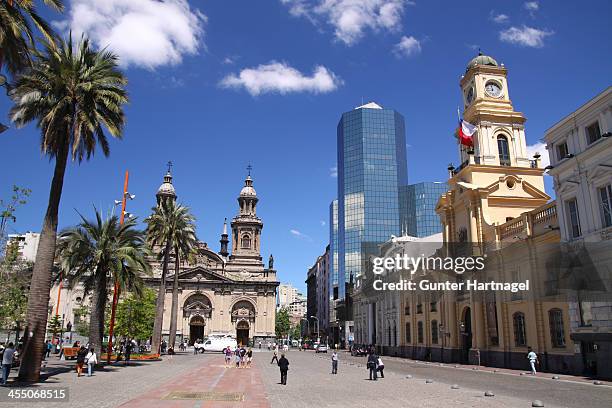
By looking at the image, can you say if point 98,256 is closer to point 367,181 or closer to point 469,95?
point 469,95

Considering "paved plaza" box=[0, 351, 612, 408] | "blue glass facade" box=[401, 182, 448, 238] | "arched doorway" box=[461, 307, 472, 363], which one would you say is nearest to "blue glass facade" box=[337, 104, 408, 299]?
"blue glass facade" box=[401, 182, 448, 238]

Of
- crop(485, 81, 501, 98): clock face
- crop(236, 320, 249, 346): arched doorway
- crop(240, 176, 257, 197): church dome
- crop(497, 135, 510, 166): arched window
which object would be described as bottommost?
crop(236, 320, 249, 346): arched doorway

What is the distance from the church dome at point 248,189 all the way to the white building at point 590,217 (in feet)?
244

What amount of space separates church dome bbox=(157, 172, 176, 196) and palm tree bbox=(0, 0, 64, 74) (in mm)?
82576

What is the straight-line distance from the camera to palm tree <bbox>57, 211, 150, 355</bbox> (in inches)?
1125

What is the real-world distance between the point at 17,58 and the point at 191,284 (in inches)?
3059

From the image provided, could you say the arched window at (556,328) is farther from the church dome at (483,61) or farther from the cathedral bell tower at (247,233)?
the cathedral bell tower at (247,233)

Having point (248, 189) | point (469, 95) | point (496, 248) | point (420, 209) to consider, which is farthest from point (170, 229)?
point (420, 209)

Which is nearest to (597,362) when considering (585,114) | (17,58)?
(585,114)

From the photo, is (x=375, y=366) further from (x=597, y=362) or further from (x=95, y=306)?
(x=95, y=306)

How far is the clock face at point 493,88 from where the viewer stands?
4134 centimetres

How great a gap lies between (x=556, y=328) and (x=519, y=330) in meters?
3.66

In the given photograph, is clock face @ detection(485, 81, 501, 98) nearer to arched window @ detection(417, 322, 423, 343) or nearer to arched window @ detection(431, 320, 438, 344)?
arched window @ detection(431, 320, 438, 344)

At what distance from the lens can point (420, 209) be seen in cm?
12638
